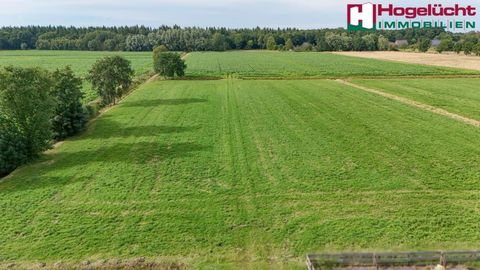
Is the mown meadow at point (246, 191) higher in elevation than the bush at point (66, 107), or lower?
lower

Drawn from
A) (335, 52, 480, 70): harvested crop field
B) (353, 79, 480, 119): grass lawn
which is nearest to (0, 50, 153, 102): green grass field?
(353, 79, 480, 119): grass lawn

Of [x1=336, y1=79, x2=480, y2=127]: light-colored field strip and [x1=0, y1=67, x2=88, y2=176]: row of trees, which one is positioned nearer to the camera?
[x1=0, y1=67, x2=88, y2=176]: row of trees

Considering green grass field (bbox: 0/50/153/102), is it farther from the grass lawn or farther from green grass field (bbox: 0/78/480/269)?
the grass lawn

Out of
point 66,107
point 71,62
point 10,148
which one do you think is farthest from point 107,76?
point 71,62

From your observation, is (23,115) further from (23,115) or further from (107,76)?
(107,76)

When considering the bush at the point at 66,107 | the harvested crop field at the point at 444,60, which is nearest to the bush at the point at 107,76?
the bush at the point at 66,107

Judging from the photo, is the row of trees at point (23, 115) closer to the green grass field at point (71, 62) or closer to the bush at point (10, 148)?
the bush at point (10, 148)

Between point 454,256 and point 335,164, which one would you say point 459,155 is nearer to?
point 335,164
